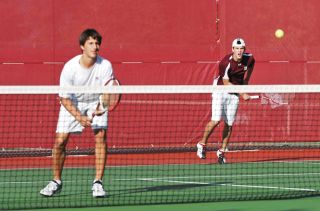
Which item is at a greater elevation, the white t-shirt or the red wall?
the red wall

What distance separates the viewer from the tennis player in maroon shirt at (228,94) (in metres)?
13.1

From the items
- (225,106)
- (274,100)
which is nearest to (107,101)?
(225,106)

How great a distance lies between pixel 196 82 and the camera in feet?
54.2

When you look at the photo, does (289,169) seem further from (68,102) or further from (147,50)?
(147,50)

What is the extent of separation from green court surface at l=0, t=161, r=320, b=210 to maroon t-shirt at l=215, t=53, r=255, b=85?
117 cm

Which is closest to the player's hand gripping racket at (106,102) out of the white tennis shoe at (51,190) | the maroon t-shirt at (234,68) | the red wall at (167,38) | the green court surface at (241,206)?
the white tennis shoe at (51,190)

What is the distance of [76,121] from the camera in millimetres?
9148

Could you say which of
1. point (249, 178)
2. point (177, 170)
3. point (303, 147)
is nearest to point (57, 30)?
point (303, 147)

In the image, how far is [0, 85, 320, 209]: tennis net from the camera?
9.20 metres

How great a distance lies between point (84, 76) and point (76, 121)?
43cm

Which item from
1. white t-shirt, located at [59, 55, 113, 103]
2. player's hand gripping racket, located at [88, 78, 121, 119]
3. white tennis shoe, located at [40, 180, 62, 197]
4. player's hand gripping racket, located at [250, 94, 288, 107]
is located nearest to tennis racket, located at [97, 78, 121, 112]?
player's hand gripping racket, located at [88, 78, 121, 119]

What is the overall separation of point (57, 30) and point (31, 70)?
1.43m

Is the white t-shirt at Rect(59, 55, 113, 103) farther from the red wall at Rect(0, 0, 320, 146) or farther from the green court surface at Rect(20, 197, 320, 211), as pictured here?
the red wall at Rect(0, 0, 320, 146)

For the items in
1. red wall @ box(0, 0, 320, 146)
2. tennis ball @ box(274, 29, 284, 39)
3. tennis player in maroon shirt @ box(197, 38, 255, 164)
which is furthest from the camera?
tennis ball @ box(274, 29, 284, 39)
